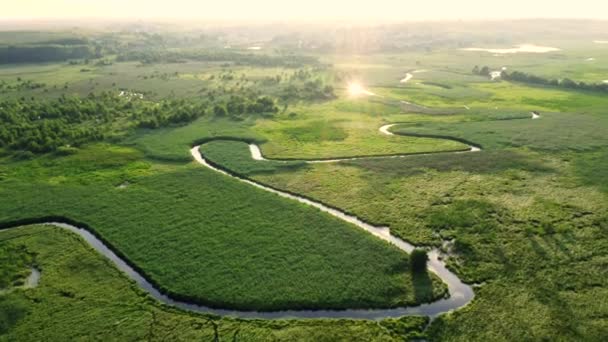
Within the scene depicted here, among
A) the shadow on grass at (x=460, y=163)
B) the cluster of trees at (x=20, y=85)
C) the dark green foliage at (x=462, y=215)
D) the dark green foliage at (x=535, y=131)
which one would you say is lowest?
the dark green foliage at (x=462, y=215)

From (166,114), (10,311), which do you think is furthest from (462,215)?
(166,114)

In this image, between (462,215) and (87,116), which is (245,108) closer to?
(87,116)

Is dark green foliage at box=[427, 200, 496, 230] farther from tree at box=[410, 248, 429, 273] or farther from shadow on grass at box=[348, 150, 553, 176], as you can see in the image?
shadow on grass at box=[348, 150, 553, 176]

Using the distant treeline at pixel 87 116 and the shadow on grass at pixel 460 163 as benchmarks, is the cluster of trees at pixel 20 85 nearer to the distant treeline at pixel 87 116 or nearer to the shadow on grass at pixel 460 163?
the distant treeline at pixel 87 116

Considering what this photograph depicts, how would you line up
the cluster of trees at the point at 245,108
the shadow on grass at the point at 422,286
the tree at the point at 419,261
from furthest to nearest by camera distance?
the cluster of trees at the point at 245,108 → the tree at the point at 419,261 → the shadow on grass at the point at 422,286

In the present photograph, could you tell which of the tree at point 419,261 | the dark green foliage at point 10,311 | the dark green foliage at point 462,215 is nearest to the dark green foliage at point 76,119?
the dark green foliage at point 10,311

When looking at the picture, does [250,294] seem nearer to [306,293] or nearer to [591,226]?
[306,293]
